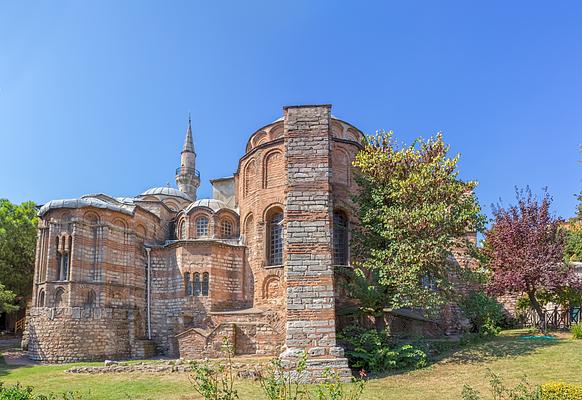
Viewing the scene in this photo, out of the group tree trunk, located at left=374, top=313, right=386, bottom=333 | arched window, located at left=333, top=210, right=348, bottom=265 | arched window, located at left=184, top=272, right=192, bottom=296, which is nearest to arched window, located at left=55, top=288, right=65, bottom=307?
arched window, located at left=184, top=272, right=192, bottom=296

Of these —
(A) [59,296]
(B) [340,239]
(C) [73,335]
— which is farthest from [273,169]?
(C) [73,335]

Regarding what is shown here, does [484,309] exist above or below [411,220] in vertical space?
below

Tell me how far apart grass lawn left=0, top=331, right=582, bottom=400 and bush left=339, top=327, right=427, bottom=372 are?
0.52 m

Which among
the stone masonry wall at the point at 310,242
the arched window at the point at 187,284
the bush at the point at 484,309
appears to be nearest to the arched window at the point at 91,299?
the arched window at the point at 187,284

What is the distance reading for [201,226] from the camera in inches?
971

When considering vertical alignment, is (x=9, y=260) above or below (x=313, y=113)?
below

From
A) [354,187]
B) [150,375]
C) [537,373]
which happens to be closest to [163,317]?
[150,375]

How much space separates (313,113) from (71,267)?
13.9m

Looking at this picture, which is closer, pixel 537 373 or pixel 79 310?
pixel 537 373

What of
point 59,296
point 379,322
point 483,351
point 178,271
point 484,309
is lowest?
point 483,351

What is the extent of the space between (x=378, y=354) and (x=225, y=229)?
42.8ft

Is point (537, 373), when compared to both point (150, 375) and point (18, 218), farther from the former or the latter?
point (18, 218)

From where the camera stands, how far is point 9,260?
28.0 m

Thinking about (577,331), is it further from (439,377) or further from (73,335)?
(73,335)
